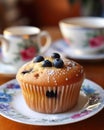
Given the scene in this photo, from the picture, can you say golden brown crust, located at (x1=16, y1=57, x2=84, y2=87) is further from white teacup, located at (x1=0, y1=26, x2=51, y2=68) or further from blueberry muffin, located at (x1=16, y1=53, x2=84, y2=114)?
white teacup, located at (x1=0, y1=26, x2=51, y2=68)

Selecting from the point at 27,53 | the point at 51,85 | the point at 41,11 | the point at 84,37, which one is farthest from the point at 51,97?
the point at 41,11

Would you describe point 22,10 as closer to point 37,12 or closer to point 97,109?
point 37,12

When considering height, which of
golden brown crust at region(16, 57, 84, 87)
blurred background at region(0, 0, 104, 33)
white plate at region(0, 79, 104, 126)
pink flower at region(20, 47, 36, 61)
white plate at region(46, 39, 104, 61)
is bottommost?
blurred background at region(0, 0, 104, 33)

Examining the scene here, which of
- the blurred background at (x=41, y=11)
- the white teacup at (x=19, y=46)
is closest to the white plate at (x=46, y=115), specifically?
the white teacup at (x=19, y=46)

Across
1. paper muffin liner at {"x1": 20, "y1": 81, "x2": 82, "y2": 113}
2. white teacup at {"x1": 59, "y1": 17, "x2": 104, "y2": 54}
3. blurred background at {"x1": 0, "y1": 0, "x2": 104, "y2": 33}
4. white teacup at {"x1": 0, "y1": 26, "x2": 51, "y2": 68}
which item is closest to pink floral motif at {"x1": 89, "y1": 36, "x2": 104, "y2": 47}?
white teacup at {"x1": 59, "y1": 17, "x2": 104, "y2": 54}

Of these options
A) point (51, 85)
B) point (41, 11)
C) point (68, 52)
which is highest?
point (51, 85)

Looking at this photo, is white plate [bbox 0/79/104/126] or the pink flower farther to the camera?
the pink flower

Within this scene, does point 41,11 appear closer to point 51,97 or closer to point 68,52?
point 68,52
